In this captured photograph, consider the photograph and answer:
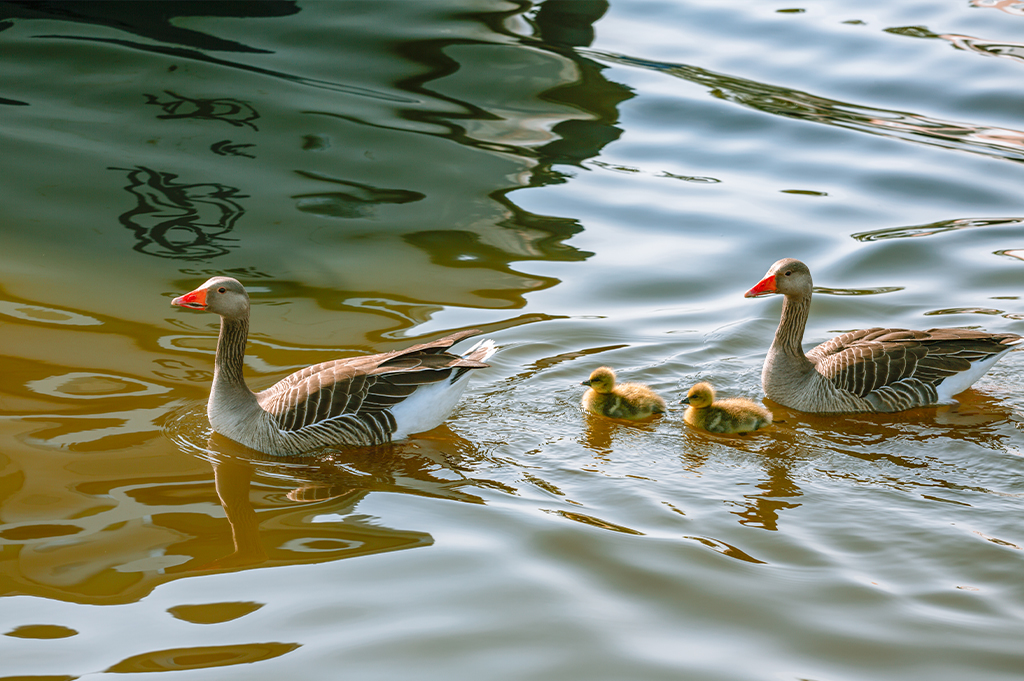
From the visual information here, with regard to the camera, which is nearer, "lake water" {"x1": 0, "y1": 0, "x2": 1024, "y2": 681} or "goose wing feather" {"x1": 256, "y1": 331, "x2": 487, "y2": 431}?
"lake water" {"x1": 0, "y1": 0, "x2": 1024, "y2": 681}

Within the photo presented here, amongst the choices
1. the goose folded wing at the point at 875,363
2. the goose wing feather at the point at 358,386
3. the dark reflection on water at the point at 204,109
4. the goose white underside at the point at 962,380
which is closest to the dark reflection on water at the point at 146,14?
the dark reflection on water at the point at 204,109

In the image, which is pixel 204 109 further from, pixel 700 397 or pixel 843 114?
pixel 843 114

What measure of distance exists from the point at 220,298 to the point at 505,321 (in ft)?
9.22

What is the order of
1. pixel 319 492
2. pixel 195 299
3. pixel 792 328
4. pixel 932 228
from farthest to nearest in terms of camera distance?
pixel 932 228 < pixel 792 328 < pixel 195 299 < pixel 319 492

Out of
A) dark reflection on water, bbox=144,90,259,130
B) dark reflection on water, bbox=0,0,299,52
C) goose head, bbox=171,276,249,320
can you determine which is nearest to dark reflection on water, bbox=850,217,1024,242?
goose head, bbox=171,276,249,320

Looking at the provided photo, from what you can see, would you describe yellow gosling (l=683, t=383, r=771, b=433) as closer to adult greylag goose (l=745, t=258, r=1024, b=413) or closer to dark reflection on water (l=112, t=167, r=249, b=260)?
adult greylag goose (l=745, t=258, r=1024, b=413)

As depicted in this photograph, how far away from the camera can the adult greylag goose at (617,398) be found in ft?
23.9

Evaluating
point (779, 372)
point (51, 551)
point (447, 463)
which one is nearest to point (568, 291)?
point (779, 372)

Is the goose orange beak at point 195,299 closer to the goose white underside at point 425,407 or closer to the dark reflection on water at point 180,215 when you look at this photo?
the goose white underside at point 425,407

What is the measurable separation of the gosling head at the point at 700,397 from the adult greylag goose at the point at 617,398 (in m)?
0.27

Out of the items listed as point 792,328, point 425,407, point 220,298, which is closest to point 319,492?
point 425,407

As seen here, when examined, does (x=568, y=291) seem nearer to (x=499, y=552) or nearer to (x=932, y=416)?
(x=932, y=416)

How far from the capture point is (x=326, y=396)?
696 cm

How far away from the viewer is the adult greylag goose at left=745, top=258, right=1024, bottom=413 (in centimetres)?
762
